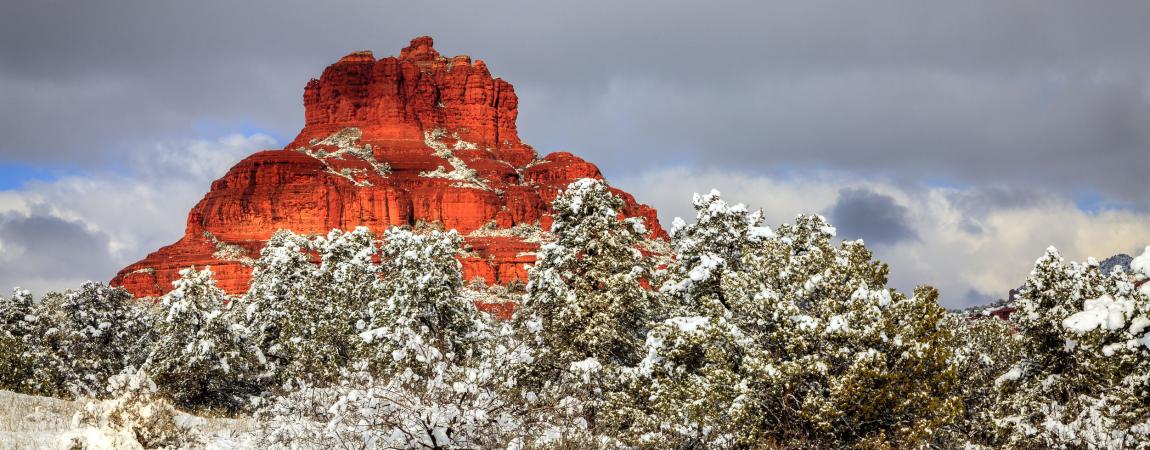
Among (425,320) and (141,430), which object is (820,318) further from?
(425,320)

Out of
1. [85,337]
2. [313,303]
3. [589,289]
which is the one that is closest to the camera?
[589,289]

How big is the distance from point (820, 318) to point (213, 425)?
1530 centimetres

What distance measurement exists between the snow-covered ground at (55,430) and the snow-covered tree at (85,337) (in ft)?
69.2

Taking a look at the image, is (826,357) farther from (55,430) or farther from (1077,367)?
(55,430)

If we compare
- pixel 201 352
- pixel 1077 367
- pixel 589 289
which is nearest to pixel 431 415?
pixel 589 289

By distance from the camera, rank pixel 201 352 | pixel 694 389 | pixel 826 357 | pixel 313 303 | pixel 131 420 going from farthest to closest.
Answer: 1. pixel 313 303
2. pixel 201 352
3. pixel 694 389
4. pixel 826 357
5. pixel 131 420

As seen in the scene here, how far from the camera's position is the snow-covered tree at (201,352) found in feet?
121

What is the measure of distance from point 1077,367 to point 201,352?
107 feet

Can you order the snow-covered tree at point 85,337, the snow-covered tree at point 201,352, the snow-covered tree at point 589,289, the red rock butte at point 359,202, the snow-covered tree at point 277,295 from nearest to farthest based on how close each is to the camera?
the snow-covered tree at point 589,289
the snow-covered tree at point 201,352
the snow-covered tree at point 277,295
the snow-covered tree at point 85,337
the red rock butte at point 359,202

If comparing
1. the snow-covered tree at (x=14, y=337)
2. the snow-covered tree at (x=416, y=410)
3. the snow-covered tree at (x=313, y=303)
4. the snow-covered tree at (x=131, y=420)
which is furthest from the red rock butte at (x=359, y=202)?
the snow-covered tree at (x=131, y=420)

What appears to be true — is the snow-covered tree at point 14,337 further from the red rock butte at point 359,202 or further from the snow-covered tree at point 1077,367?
the red rock butte at point 359,202

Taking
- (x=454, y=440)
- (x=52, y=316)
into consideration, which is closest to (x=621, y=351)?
(x=454, y=440)

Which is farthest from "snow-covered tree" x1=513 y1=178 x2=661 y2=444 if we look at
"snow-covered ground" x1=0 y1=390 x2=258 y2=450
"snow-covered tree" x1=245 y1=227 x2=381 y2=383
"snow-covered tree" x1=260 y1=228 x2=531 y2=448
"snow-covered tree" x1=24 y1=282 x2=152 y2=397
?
"snow-covered tree" x1=24 y1=282 x2=152 y2=397

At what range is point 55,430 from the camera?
1720 cm
